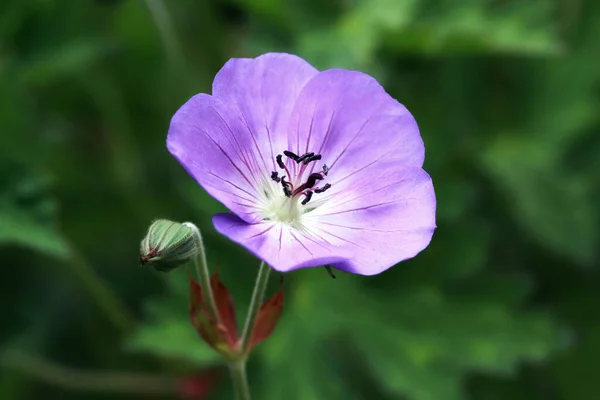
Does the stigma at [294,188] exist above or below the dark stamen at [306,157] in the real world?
below

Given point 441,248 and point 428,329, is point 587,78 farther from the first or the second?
point 428,329

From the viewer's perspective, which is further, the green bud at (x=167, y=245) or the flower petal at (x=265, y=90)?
the flower petal at (x=265, y=90)

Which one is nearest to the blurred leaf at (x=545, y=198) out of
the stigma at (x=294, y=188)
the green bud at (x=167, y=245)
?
the stigma at (x=294, y=188)

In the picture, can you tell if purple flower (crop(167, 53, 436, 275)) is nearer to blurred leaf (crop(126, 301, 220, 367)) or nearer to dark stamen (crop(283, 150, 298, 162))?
dark stamen (crop(283, 150, 298, 162))

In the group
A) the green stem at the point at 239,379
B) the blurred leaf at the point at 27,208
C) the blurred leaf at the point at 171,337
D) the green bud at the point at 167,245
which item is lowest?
the blurred leaf at the point at 171,337

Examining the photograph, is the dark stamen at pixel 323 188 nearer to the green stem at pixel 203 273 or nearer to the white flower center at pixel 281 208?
the white flower center at pixel 281 208

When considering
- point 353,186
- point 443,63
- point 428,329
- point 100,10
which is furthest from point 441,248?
point 100,10

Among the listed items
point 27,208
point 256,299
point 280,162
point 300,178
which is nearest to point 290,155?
point 280,162
